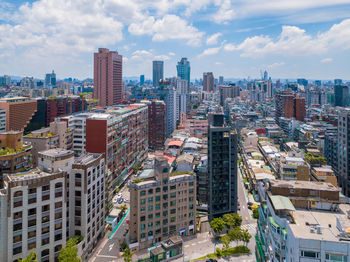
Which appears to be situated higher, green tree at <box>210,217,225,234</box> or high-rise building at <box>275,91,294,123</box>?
high-rise building at <box>275,91,294,123</box>

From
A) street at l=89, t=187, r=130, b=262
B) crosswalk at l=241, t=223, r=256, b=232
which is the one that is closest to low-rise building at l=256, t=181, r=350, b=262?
crosswalk at l=241, t=223, r=256, b=232

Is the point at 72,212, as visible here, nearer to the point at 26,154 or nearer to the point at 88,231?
the point at 88,231

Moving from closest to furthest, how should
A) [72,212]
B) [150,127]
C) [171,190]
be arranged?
[72,212] → [171,190] → [150,127]

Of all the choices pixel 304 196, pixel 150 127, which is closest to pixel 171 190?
pixel 304 196

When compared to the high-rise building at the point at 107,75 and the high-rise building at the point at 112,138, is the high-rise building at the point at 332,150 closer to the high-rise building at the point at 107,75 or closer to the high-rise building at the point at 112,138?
the high-rise building at the point at 112,138

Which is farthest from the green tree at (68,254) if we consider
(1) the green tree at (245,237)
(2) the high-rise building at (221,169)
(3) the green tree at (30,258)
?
(2) the high-rise building at (221,169)

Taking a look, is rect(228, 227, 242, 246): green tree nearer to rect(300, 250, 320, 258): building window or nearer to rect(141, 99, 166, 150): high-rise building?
rect(300, 250, 320, 258): building window

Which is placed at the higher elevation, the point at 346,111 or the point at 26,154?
the point at 346,111
